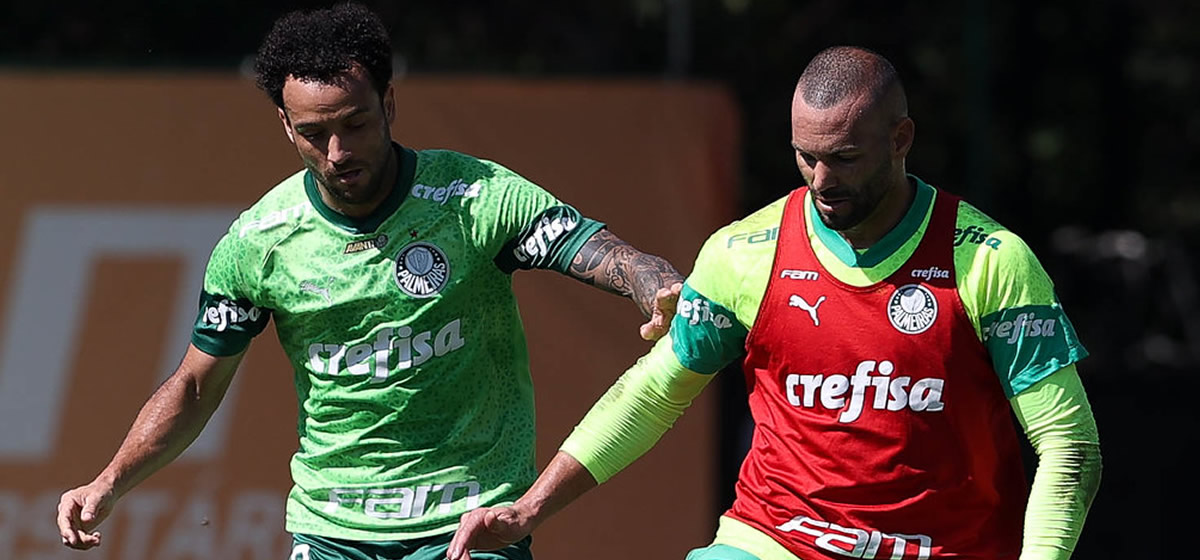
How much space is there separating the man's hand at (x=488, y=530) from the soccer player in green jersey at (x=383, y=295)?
31 cm

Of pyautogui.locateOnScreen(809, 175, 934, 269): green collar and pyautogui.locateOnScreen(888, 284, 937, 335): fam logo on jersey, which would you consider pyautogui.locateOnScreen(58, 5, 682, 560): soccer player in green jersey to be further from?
pyautogui.locateOnScreen(888, 284, 937, 335): fam logo on jersey

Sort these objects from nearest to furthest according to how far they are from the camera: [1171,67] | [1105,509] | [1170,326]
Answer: [1105,509] → [1170,326] → [1171,67]

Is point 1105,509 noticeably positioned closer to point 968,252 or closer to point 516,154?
point 516,154

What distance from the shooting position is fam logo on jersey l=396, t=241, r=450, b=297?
15.1 ft

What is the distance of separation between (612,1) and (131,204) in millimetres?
2527

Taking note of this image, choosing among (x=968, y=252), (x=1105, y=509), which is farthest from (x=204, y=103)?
(x=968, y=252)

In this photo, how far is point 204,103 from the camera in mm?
8141

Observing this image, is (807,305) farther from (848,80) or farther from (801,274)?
(848,80)

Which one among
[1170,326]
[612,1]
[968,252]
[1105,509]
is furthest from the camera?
[1170,326]

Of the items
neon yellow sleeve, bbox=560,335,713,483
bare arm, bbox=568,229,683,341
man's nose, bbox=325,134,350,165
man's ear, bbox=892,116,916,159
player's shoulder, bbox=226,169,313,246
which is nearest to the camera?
man's ear, bbox=892,116,916,159

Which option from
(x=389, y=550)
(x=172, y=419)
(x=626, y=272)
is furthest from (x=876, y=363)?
(x=172, y=419)

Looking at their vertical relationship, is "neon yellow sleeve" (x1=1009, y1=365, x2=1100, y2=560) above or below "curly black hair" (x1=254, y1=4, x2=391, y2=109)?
below

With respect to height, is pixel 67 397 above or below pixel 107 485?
below

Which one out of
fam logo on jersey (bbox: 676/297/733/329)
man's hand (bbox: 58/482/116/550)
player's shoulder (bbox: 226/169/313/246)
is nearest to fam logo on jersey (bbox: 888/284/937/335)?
fam logo on jersey (bbox: 676/297/733/329)
